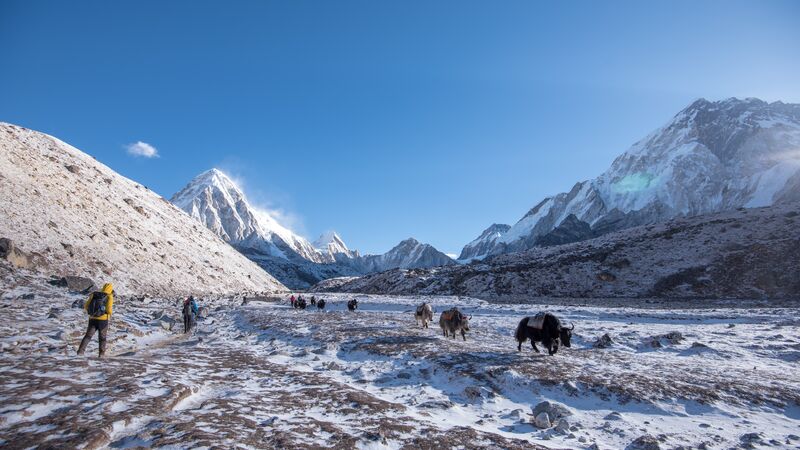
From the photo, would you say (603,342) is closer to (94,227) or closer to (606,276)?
(606,276)

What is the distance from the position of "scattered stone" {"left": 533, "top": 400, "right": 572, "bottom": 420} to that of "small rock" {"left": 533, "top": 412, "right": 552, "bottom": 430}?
0.22m

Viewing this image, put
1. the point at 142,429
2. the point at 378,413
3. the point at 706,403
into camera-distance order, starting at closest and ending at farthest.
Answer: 1. the point at 142,429
2. the point at 378,413
3. the point at 706,403

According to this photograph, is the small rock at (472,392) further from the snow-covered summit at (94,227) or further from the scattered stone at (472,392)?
the snow-covered summit at (94,227)

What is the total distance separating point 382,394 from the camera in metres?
9.59

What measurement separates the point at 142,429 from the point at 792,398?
45.2ft

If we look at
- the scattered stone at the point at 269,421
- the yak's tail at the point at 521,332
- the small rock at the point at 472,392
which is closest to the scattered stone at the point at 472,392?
the small rock at the point at 472,392

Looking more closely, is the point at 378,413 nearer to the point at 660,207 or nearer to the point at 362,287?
the point at 362,287

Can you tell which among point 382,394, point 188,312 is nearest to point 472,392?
point 382,394

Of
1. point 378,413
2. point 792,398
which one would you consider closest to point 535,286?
point 792,398

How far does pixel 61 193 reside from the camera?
47.3 meters

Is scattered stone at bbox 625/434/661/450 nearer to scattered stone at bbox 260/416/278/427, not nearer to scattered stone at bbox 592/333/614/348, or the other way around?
scattered stone at bbox 260/416/278/427

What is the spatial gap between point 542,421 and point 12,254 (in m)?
40.4


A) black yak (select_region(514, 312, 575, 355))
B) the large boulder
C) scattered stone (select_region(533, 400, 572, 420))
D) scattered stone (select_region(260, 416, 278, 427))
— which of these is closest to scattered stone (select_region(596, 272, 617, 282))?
black yak (select_region(514, 312, 575, 355))

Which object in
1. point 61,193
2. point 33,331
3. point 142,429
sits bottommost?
point 142,429
